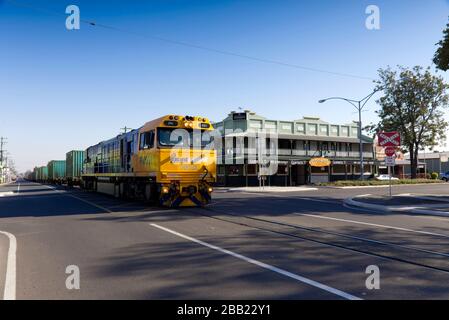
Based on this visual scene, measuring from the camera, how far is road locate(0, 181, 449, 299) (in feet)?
17.3

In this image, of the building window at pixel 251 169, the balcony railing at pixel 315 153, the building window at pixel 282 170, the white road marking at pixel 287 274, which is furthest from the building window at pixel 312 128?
the white road marking at pixel 287 274

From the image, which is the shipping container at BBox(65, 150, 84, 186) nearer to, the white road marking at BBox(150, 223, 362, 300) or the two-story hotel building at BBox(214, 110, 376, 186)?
the two-story hotel building at BBox(214, 110, 376, 186)

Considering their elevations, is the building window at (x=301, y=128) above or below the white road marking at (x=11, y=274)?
above

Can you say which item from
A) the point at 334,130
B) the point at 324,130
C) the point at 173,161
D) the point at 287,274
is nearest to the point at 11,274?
the point at 287,274

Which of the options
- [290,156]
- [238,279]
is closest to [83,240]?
[238,279]

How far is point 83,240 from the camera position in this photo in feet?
29.9

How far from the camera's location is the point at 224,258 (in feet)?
23.1

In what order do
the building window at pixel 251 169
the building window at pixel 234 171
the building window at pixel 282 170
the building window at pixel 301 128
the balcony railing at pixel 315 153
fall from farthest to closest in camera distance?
1. the building window at pixel 301 128
2. the building window at pixel 282 170
3. the balcony railing at pixel 315 153
4. the building window at pixel 251 169
5. the building window at pixel 234 171

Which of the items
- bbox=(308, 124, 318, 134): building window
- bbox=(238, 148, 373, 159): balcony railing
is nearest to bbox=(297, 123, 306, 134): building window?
bbox=(308, 124, 318, 134): building window

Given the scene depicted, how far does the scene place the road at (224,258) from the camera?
5266mm

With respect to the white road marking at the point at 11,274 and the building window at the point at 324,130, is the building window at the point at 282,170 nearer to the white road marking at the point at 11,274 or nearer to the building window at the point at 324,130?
the building window at the point at 324,130

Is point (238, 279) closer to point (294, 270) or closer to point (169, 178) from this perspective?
point (294, 270)

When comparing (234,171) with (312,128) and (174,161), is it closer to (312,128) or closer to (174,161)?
(312,128)
